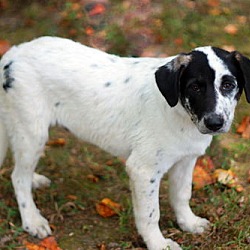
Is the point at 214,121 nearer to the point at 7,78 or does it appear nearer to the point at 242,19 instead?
the point at 7,78

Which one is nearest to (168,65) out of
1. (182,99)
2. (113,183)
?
(182,99)

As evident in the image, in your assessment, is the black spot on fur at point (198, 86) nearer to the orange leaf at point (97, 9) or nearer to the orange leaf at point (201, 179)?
the orange leaf at point (201, 179)

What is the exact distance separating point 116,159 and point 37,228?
3.90ft

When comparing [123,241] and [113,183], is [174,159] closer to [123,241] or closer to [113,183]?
[123,241]

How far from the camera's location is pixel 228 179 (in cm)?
543

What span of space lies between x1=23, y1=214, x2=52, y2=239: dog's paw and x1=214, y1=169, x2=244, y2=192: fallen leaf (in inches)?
58.3

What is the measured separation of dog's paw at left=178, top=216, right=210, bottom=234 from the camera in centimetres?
495

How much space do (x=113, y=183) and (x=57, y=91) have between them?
1.27m

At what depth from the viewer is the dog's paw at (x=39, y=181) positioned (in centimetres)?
550

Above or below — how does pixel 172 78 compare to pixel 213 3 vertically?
above

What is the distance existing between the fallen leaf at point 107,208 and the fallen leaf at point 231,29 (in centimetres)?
307

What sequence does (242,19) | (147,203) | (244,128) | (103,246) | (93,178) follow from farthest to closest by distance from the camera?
(242,19) < (244,128) < (93,178) < (103,246) < (147,203)

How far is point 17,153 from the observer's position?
4879 millimetres

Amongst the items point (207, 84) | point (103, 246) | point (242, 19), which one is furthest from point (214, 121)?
point (242, 19)
